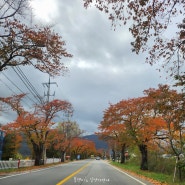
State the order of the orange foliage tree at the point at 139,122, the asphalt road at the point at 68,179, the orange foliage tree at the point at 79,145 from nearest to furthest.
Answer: the asphalt road at the point at 68,179 < the orange foliage tree at the point at 139,122 < the orange foliage tree at the point at 79,145

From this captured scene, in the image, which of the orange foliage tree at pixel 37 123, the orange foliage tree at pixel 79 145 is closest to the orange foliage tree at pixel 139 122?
the orange foliage tree at pixel 37 123

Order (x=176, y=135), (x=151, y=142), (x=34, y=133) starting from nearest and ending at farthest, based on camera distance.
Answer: (x=176, y=135)
(x=151, y=142)
(x=34, y=133)

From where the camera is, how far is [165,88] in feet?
56.5

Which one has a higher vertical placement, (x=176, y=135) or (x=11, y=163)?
(x=176, y=135)

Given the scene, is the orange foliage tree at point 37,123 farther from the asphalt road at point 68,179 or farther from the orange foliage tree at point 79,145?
the orange foliage tree at point 79,145

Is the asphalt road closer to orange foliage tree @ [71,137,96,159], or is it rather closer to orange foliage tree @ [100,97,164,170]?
orange foliage tree @ [100,97,164,170]

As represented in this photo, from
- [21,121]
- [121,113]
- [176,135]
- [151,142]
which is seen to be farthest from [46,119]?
[176,135]

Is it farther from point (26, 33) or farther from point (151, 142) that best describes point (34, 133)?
point (26, 33)

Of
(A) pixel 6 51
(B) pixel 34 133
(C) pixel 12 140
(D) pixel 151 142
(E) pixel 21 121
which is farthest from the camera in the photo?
(C) pixel 12 140

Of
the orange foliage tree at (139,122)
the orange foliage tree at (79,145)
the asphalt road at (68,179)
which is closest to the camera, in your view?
the asphalt road at (68,179)

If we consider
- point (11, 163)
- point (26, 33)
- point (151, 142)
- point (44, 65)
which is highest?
point (26, 33)

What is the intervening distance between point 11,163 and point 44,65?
54.5 ft

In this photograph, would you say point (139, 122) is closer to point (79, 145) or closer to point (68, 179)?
point (68, 179)

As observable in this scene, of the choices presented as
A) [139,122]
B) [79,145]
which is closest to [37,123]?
[139,122]
